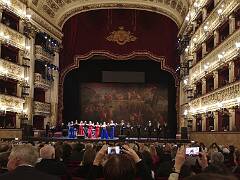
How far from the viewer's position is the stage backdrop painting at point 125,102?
38.9 meters

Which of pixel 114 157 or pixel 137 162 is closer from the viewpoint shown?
pixel 114 157

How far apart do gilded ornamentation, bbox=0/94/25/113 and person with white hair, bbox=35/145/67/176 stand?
21.1 meters

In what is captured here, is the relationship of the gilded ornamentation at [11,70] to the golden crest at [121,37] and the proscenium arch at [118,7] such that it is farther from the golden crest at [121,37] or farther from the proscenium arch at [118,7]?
the golden crest at [121,37]

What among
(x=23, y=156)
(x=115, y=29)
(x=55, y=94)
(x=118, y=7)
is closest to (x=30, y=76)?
(x=55, y=94)

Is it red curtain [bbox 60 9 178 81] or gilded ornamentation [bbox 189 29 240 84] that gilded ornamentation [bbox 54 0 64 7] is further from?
gilded ornamentation [bbox 189 29 240 84]

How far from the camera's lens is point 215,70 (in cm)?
2547

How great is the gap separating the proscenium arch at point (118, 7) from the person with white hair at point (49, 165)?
30799 mm

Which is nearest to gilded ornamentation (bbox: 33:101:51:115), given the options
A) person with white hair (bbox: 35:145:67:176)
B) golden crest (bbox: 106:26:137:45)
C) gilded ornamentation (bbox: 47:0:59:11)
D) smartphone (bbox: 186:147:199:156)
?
gilded ornamentation (bbox: 47:0:59:11)

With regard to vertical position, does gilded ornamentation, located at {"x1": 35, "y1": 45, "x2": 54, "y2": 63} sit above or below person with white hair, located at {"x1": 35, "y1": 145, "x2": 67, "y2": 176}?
above

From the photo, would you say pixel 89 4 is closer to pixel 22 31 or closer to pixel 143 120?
pixel 22 31

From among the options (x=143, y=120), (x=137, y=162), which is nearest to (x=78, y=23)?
(x=143, y=120)

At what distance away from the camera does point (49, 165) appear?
6246 millimetres

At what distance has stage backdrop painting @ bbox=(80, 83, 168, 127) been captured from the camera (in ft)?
128

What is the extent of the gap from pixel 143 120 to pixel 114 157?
117 feet
